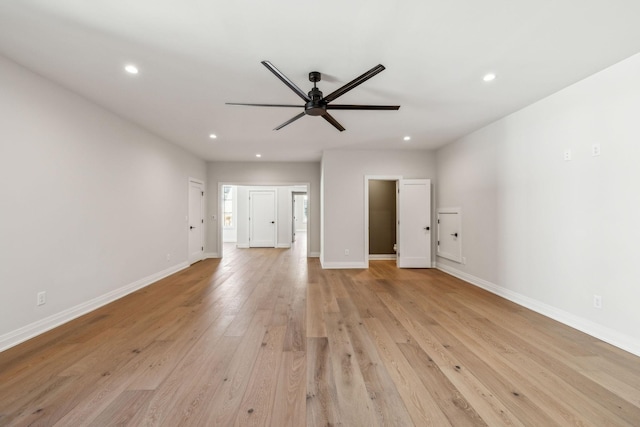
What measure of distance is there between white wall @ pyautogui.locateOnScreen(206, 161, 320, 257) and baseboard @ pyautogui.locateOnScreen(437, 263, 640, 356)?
4.06 metres

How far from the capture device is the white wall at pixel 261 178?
7.05 meters

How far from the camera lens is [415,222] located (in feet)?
18.8

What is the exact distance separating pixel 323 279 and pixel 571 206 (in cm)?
347

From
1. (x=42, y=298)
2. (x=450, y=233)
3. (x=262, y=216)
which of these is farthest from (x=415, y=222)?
(x=42, y=298)

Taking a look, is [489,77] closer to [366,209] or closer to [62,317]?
[366,209]

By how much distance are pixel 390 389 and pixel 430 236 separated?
14.9ft

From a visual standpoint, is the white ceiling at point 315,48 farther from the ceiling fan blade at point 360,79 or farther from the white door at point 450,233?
the white door at point 450,233

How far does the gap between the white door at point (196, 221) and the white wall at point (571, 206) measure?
585 centimetres

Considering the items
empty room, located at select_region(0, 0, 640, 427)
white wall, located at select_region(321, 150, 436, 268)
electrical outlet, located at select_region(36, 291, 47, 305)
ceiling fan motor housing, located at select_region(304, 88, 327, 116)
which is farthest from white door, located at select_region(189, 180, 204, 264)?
ceiling fan motor housing, located at select_region(304, 88, 327, 116)

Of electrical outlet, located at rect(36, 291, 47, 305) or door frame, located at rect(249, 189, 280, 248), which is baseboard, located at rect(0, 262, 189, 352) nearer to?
electrical outlet, located at rect(36, 291, 47, 305)

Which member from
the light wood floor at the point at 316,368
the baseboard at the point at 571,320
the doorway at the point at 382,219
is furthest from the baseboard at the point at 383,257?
the light wood floor at the point at 316,368

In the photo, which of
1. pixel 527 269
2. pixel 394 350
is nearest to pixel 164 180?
pixel 394 350

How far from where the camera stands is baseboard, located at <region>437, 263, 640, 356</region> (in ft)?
7.52

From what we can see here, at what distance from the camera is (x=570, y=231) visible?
9.30 ft
